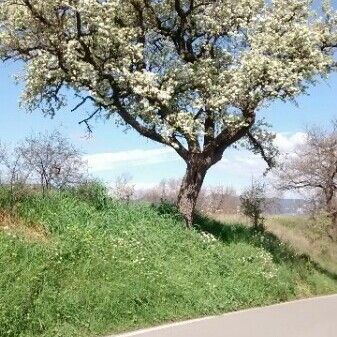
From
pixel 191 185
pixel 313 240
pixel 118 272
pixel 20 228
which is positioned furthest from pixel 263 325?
pixel 313 240

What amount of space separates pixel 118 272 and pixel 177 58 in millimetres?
12040

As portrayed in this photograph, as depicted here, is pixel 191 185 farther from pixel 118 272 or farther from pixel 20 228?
pixel 20 228

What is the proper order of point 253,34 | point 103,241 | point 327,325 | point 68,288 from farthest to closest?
1. point 253,34
2. point 103,241
3. point 327,325
4. point 68,288

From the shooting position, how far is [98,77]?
21.6 meters

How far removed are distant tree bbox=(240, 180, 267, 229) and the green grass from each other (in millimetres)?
5892

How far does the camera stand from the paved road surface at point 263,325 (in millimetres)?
12273

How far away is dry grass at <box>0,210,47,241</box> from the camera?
13711mm

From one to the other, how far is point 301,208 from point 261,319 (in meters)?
42.7

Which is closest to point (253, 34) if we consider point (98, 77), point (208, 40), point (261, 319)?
point (208, 40)

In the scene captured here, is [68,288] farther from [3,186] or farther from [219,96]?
[219,96]

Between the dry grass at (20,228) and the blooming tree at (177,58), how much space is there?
7306 millimetres

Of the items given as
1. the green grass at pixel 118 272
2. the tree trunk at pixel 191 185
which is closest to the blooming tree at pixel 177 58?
the tree trunk at pixel 191 185

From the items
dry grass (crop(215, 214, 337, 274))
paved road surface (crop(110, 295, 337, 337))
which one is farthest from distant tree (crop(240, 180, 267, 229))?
paved road surface (crop(110, 295, 337, 337))

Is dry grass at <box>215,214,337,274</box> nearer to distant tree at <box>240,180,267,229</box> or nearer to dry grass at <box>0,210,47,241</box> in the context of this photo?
distant tree at <box>240,180,267,229</box>
